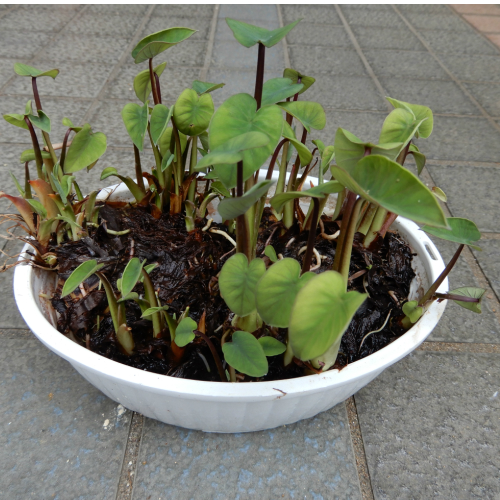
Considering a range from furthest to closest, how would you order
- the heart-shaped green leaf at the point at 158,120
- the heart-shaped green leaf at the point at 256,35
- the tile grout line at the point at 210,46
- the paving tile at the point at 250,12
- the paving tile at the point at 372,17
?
the paving tile at the point at 372,17, the paving tile at the point at 250,12, the tile grout line at the point at 210,46, the heart-shaped green leaf at the point at 158,120, the heart-shaped green leaf at the point at 256,35

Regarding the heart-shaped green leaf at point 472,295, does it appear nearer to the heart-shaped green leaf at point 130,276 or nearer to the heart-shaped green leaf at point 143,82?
the heart-shaped green leaf at point 130,276

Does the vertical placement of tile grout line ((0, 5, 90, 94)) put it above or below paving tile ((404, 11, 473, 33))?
below

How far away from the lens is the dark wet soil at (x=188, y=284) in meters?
0.55

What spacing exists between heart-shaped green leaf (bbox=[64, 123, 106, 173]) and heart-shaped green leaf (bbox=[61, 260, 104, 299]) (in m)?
0.17

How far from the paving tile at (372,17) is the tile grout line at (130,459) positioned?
1.98 m

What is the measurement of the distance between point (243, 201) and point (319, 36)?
5.81 feet

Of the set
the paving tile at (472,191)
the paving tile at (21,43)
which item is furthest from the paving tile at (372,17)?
the paving tile at (21,43)

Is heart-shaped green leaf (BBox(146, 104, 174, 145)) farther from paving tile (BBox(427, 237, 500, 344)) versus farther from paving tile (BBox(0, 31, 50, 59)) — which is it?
paving tile (BBox(0, 31, 50, 59))

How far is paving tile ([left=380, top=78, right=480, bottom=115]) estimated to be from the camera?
1.42m

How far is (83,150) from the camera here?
0.54 metres

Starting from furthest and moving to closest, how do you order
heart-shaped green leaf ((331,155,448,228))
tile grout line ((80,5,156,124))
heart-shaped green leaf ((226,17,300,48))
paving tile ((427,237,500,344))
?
tile grout line ((80,5,156,124))
paving tile ((427,237,500,344))
heart-shaped green leaf ((226,17,300,48))
heart-shaped green leaf ((331,155,448,228))

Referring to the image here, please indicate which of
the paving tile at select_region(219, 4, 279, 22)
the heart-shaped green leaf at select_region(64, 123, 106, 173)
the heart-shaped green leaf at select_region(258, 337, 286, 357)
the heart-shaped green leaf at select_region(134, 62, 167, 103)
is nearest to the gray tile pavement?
the heart-shaped green leaf at select_region(258, 337, 286, 357)

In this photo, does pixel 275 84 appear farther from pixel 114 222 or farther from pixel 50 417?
pixel 50 417

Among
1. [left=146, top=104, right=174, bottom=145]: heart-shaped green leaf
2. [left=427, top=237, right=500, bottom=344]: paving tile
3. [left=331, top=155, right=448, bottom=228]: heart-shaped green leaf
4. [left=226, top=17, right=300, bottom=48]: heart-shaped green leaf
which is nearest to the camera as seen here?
[left=331, top=155, right=448, bottom=228]: heart-shaped green leaf
